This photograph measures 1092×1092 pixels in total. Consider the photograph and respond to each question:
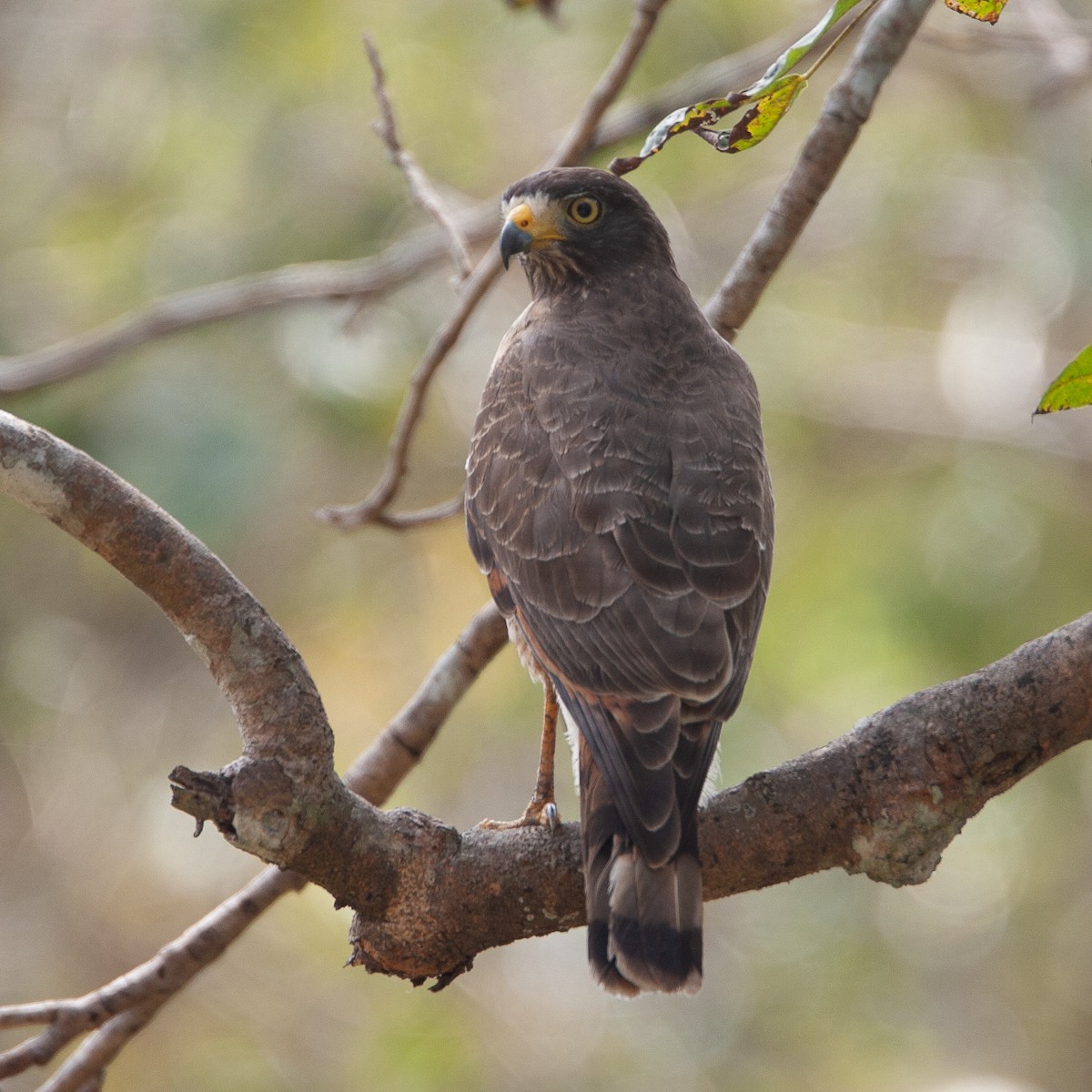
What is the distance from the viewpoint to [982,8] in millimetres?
2543

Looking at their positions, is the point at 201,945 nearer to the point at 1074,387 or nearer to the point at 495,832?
the point at 495,832

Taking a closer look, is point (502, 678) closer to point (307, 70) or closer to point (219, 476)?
point (219, 476)

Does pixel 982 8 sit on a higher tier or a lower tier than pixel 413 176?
lower

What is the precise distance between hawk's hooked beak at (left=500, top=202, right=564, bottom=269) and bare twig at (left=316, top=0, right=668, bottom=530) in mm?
72

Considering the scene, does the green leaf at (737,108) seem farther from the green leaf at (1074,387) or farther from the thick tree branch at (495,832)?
the thick tree branch at (495,832)

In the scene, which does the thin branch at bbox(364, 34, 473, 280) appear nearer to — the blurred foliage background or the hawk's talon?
the hawk's talon

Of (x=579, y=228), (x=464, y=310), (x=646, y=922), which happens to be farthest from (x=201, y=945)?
(x=579, y=228)

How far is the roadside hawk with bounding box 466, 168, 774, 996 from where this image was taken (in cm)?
333

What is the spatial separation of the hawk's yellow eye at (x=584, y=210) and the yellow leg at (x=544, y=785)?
168 cm

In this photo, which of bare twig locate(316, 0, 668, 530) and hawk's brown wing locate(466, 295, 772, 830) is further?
bare twig locate(316, 0, 668, 530)

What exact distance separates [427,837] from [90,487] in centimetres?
105

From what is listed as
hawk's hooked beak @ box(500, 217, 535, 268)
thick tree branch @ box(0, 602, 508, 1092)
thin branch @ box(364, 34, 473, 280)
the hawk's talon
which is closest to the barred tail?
the hawk's talon

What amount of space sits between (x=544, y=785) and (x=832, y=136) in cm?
211

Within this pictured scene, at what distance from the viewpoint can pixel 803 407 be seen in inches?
372
